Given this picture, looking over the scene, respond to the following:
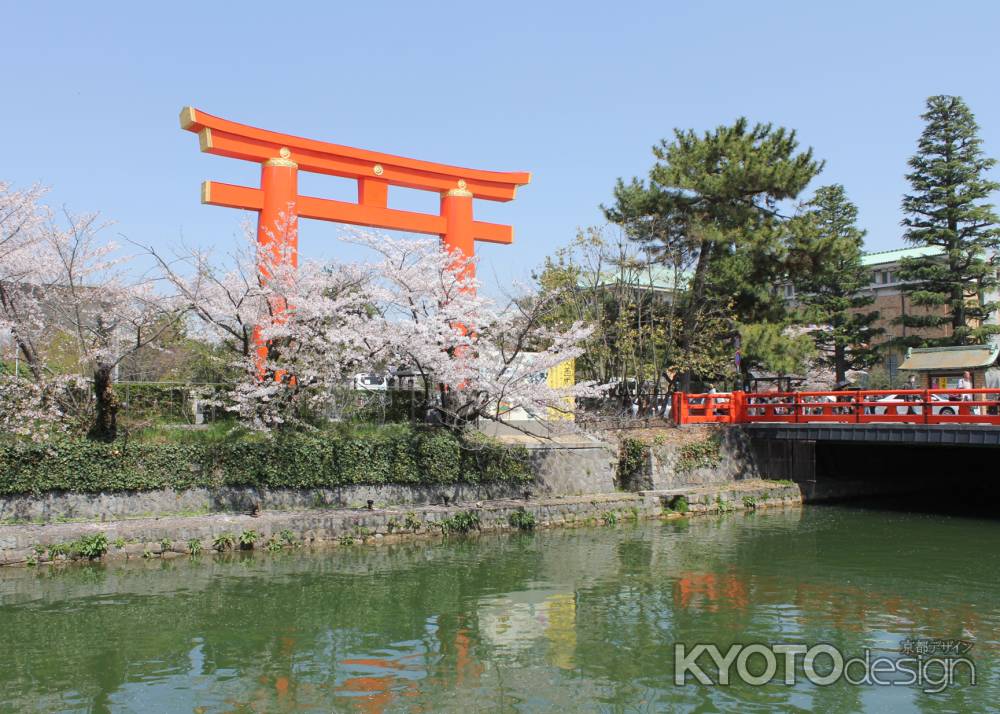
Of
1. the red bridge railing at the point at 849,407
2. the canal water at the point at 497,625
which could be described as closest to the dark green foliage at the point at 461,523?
the canal water at the point at 497,625

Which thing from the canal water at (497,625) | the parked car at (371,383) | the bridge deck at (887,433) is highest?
the parked car at (371,383)

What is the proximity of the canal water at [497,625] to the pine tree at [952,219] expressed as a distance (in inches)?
676

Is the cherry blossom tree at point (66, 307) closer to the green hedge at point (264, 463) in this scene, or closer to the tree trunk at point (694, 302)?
the green hedge at point (264, 463)

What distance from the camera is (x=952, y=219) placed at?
33.6 metres

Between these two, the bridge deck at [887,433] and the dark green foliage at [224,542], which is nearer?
the dark green foliage at [224,542]

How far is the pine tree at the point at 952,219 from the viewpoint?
3306 cm

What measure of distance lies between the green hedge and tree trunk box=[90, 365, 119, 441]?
60cm

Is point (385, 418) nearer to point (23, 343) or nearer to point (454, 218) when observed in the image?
point (454, 218)

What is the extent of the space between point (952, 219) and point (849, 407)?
13731 mm

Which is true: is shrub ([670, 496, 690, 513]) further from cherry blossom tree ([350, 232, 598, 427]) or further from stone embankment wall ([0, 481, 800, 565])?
cherry blossom tree ([350, 232, 598, 427])

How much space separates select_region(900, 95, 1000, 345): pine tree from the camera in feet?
108

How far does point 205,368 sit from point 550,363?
9919 mm

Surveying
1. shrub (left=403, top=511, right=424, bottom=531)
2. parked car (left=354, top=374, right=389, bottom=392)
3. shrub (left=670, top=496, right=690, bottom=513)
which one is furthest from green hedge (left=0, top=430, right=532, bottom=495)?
shrub (left=670, top=496, right=690, bottom=513)

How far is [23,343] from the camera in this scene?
735 inches
